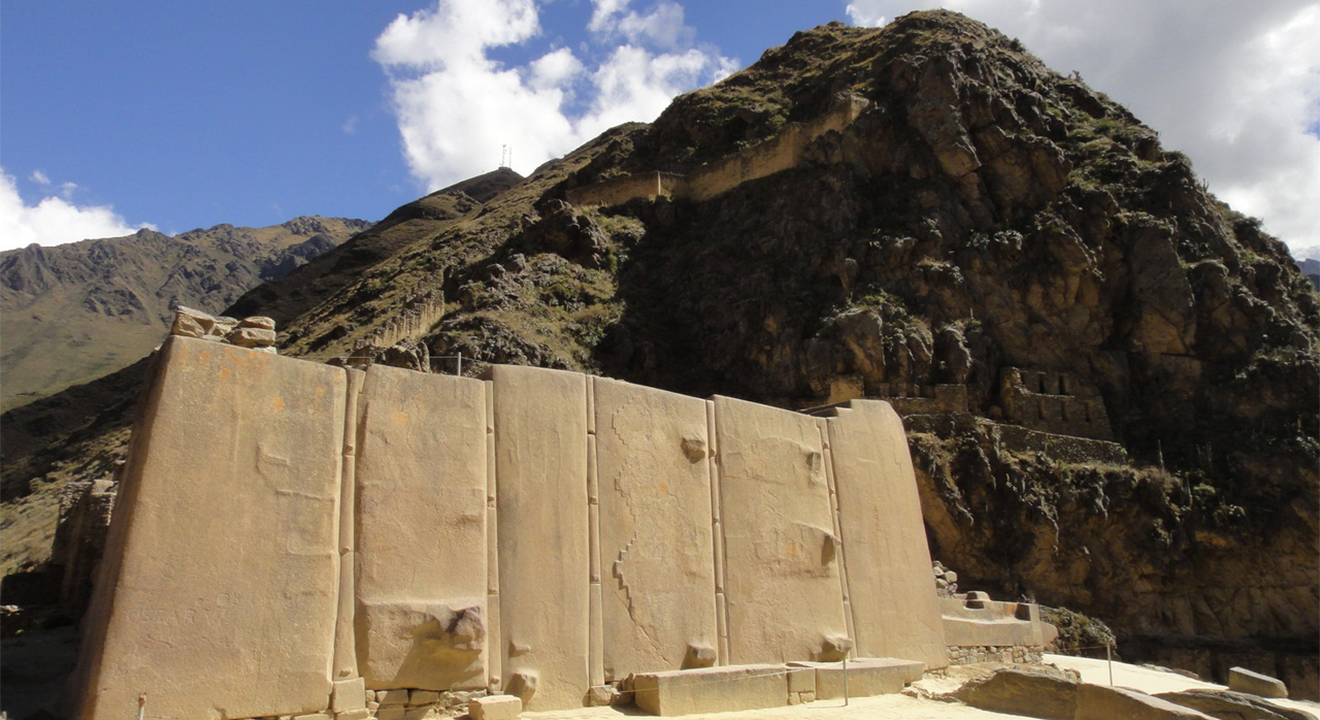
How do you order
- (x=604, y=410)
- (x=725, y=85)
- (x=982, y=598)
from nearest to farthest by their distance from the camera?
(x=604, y=410) < (x=982, y=598) < (x=725, y=85)

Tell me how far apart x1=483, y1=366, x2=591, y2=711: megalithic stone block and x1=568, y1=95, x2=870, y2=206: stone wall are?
34.7 m

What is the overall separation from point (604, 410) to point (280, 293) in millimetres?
67356

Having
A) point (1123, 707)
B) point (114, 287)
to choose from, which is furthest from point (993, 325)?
point (114, 287)

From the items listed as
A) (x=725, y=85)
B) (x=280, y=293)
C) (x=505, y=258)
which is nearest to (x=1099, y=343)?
(x=505, y=258)

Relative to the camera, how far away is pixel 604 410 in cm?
1009

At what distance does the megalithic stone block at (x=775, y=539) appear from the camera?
1063 centimetres

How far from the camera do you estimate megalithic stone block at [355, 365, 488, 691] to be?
316 inches

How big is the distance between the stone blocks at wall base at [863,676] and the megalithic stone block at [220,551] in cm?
484

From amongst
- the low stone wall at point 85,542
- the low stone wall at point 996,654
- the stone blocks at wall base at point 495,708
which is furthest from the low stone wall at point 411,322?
the stone blocks at wall base at point 495,708

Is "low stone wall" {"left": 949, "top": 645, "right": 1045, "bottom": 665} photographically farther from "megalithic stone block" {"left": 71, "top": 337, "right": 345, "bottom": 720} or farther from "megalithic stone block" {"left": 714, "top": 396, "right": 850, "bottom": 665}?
"megalithic stone block" {"left": 71, "top": 337, "right": 345, "bottom": 720}

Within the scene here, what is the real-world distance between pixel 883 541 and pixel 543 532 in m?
4.94

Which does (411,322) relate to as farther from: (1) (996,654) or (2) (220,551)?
(2) (220,551)

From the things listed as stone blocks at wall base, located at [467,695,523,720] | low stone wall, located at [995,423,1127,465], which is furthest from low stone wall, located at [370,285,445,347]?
stone blocks at wall base, located at [467,695,523,720]

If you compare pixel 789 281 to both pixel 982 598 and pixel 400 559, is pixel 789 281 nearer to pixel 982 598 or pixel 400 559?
pixel 982 598
